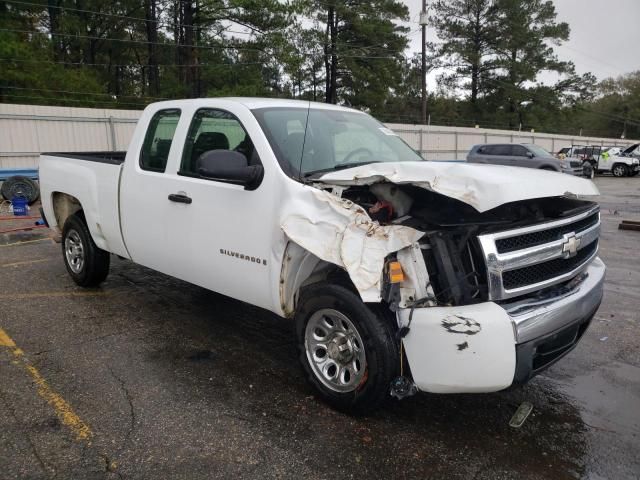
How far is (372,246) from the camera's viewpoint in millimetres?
2869

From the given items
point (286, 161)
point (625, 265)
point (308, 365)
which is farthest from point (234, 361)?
point (625, 265)

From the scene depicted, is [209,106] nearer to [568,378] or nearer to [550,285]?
[550,285]

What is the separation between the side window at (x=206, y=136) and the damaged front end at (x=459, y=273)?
1227 millimetres

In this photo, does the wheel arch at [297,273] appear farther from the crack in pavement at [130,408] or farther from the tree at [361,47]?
the tree at [361,47]

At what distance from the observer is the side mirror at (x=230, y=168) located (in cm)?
350

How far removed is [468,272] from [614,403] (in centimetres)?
157

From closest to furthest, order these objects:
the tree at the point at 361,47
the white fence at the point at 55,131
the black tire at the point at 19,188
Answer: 1. the black tire at the point at 19,188
2. the white fence at the point at 55,131
3. the tree at the point at 361,47

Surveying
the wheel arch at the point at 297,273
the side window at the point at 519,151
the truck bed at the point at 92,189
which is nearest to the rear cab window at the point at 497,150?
the side window at the point at 519,151

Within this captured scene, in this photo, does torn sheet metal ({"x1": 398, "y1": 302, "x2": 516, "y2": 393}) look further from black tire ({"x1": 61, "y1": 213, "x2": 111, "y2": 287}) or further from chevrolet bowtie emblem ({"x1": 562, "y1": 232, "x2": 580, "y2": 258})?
black tire ({"x1": 61, "y1": 213, "x2": 111, "y2": 287})

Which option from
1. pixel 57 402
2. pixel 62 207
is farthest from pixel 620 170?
pixel 57 402

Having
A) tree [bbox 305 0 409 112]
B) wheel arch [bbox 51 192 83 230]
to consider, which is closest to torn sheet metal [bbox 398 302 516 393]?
wheel arch [bbox 51 192 83 230]

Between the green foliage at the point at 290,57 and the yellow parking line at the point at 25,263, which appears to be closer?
the yellow parking line at the point at 25,263

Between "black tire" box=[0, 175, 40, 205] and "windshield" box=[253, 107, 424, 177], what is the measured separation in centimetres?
1088

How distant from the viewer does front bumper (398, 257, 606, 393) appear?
2.70 metres
